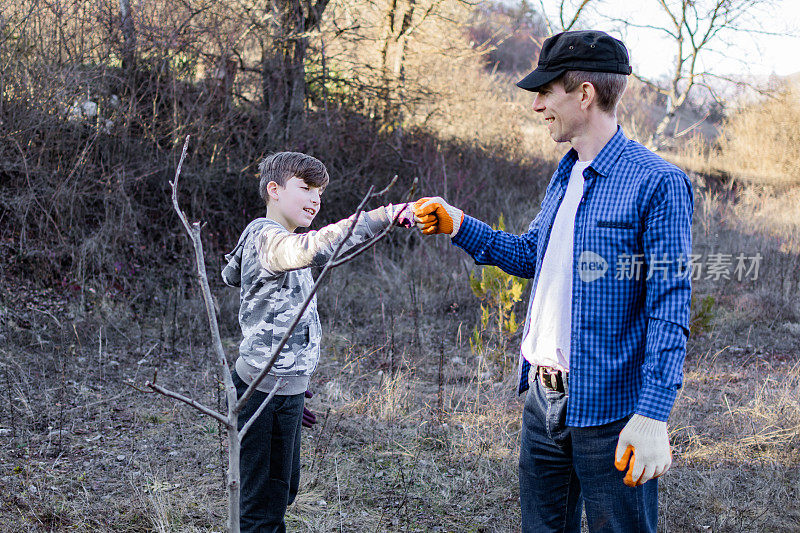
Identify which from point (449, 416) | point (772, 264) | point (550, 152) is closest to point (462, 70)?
point (550, 152)

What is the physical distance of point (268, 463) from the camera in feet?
7.04

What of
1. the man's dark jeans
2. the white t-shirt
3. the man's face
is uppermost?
the man's face

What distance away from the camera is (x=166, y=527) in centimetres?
290

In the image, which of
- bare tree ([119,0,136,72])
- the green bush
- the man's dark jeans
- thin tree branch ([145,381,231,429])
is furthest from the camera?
bare tree ([119,0,136,72])

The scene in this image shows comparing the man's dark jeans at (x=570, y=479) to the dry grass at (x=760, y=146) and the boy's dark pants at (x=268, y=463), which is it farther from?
the dry grass at (x=760, y=146)

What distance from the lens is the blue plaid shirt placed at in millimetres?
1541

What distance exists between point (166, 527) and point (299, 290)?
1507 mm

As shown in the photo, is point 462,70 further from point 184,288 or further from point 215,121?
point 184,288

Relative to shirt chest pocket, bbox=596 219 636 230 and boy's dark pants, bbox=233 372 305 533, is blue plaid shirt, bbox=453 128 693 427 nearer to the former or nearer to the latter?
shirt chest pocket, bbox=596 219 636 230

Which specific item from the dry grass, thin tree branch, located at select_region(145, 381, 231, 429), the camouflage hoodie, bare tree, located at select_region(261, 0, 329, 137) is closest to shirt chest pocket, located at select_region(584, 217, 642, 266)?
the camouflage hoodie

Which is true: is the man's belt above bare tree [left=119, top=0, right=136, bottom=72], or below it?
below

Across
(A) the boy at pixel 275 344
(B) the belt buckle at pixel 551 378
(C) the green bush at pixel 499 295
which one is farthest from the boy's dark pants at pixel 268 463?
(C) the green bush at pixel 499 295

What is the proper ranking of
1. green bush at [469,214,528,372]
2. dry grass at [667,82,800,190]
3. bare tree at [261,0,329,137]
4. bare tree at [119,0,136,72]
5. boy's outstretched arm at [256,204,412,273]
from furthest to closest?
1. dry grass at [667,82,800,190]
2. bare tree at [261,0,329,137]
3. bare tree at [119,0,136,72]
4. green bush at [469,214,528,372]
5. boy's outstretched arm at [256,204,412,273]

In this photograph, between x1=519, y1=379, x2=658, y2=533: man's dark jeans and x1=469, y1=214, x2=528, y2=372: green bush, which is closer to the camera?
x1=519, y1=379, x2=658, y2=533: man's dark jeans
